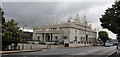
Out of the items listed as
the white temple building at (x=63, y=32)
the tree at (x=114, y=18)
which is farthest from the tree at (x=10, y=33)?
the white temple building at (x=63, y=32)

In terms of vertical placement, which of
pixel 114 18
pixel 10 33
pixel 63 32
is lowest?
pixel 63 32

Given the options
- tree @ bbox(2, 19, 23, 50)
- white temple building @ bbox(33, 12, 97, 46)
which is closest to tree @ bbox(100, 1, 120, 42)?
tree @ bbox(2, 19, 23, 50)

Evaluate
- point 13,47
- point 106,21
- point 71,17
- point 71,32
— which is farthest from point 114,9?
point 71,17

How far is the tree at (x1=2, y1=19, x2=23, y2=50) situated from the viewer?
81.4ft

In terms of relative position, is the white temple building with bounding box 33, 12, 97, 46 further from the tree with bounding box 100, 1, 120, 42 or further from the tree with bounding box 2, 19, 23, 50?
the tree with bounding box 100, 1, 120, 42

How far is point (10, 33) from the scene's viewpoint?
1000 inches

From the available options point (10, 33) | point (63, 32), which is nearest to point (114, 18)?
point (10, 33)

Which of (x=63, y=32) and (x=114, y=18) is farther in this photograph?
(x=63, y=32)

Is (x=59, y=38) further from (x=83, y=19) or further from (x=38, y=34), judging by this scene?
(x=83, y=19)

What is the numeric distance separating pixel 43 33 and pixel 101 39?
43.2 m

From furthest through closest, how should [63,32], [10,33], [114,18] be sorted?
[63,32]
[10,33]
[114,18]

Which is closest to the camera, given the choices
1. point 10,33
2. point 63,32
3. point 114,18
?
point 114,18

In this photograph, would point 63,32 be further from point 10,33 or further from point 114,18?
point 114,18

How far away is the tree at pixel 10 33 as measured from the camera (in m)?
24.8
